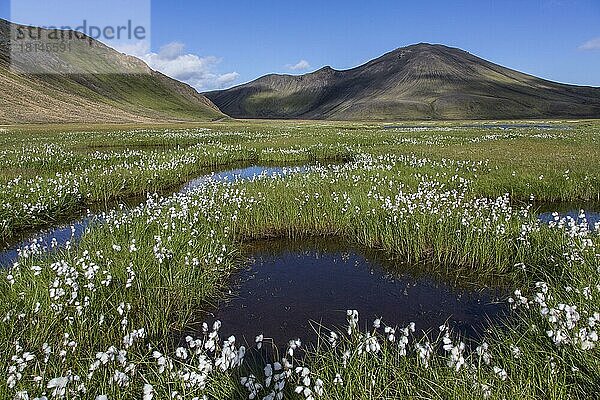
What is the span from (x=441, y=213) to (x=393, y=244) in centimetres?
151

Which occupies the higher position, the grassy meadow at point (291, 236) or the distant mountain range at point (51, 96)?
the distant mountain range at point (51, 96)

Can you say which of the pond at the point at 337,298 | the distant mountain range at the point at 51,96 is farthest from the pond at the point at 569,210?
the distant mountain range at the point at 51,96

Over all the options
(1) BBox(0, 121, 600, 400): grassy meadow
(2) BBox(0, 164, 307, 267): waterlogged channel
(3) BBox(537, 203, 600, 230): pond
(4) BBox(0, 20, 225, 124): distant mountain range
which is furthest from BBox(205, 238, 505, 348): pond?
(4) BBox(0, 20, 225, 124): distant mountain range

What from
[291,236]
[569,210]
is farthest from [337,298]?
[569,210]

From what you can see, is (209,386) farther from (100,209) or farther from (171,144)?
(171,144)

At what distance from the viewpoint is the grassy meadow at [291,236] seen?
13.1 feet

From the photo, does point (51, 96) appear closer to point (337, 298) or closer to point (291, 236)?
Result: point (291, 236)

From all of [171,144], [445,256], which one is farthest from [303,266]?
[171,144]

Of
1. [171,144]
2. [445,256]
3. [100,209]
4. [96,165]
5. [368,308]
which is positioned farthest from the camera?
[171,144]

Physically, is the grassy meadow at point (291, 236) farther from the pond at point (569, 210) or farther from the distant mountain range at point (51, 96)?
the distant mountain range at point (51, 96)

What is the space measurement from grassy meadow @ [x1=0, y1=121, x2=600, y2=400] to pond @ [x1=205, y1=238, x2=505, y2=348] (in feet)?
0.91

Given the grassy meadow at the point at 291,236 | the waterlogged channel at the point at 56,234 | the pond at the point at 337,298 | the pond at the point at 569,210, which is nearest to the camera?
the grassy meadow at the point at 291,236

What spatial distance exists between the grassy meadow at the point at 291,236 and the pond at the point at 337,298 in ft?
0.91

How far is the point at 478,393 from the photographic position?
3.59 metres
